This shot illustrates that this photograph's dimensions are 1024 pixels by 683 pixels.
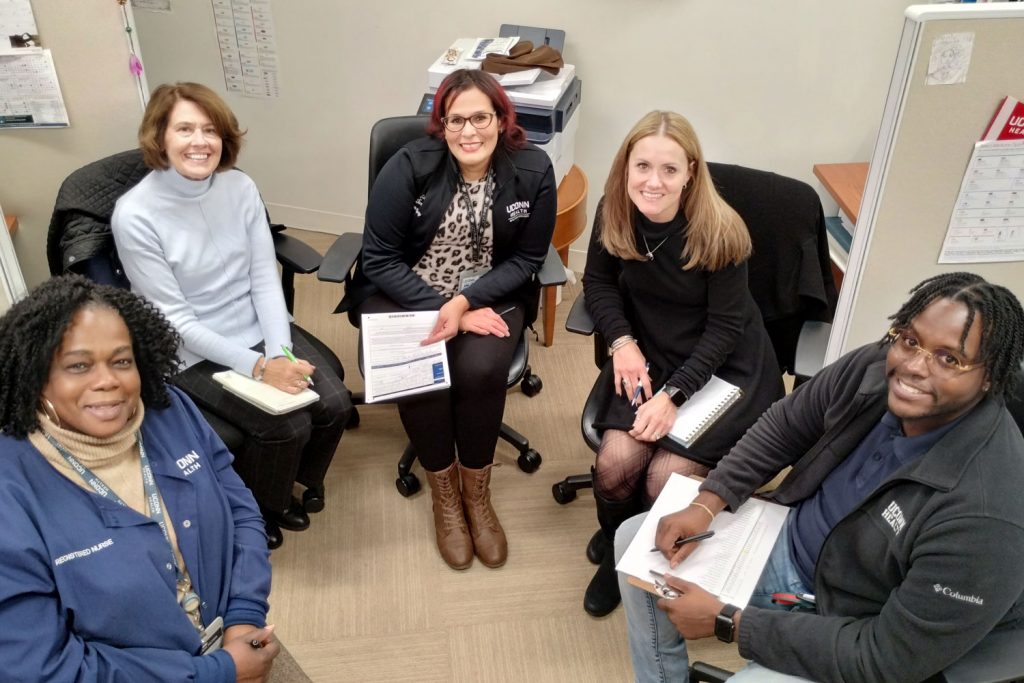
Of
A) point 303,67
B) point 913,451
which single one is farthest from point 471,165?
point 303,67

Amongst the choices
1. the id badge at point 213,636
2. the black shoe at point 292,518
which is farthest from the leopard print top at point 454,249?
the id badge at point 213,636

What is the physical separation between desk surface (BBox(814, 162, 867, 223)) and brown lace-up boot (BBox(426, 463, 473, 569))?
1.52 metres

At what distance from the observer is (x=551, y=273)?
96.0 inches

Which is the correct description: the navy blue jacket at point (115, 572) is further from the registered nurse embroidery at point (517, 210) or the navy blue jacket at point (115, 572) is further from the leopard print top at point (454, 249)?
the registered nurse embroidery at point (517, 210)

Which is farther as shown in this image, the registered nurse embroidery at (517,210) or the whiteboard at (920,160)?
the registered nurse embroidery at (517,210)

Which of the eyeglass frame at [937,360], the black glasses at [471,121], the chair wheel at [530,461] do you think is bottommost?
the chair wheel at [530,461]

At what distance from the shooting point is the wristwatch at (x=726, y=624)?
1.54m

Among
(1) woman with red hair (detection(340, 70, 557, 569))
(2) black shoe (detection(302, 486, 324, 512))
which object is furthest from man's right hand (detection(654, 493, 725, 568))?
(2) black shoe (detection(302, 486, 324, 512))

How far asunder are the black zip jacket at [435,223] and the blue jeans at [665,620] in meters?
0.98

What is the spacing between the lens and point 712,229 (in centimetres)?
202

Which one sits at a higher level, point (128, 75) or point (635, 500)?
point (128, 75)

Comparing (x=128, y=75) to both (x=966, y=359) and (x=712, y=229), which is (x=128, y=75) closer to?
(x=712, y=229)

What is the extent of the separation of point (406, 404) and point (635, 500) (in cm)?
66

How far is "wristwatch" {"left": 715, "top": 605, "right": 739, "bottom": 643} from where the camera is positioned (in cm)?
154
